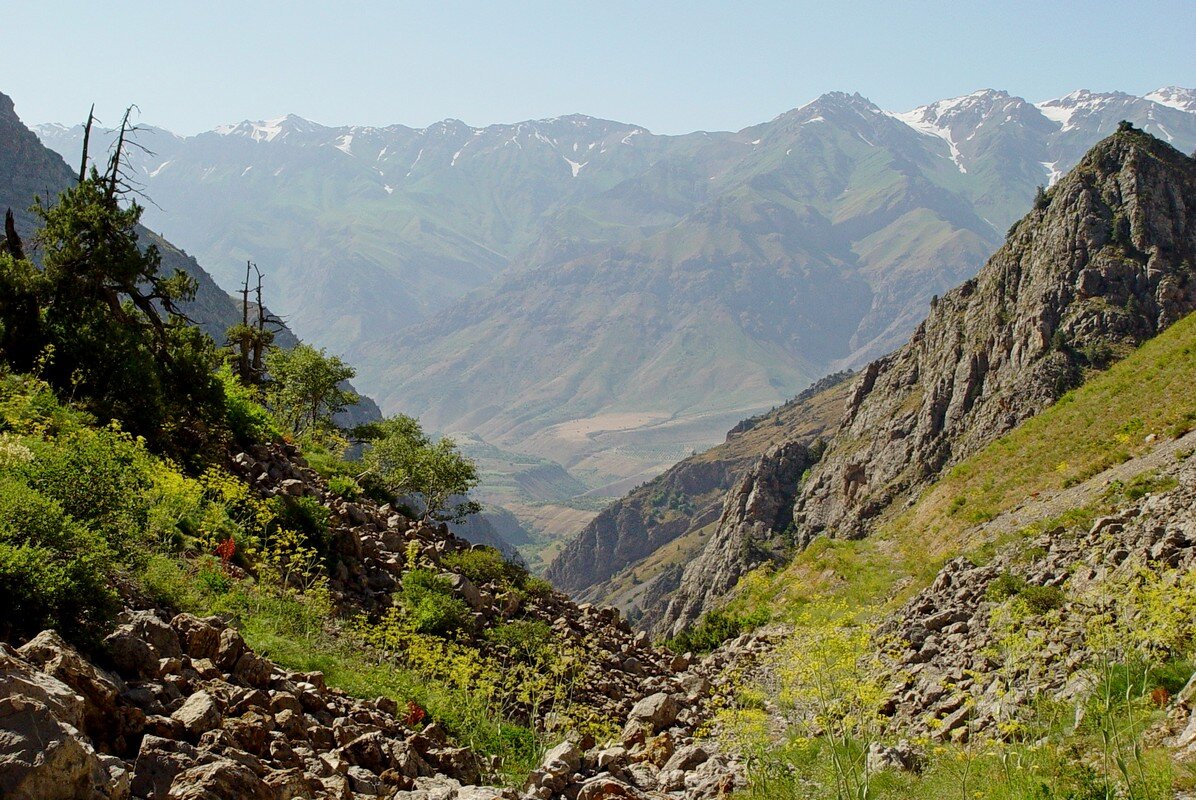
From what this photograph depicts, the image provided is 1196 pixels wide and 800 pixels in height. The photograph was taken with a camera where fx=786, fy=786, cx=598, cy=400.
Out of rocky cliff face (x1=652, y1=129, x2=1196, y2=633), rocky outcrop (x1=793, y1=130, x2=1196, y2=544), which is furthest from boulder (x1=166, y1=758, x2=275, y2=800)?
rocky outcrop (x1=793, y1=130, x2=1196, y2=544)

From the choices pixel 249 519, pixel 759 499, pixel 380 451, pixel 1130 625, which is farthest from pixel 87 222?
pixel 759 499

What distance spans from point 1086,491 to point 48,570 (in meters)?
30.4

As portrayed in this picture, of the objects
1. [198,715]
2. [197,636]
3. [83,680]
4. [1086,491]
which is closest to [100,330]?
[197,636]

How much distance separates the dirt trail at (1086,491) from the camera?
2625 cm

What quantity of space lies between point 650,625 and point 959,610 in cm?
12032

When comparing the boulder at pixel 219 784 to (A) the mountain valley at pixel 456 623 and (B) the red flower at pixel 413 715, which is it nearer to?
(A) the mountain valley at pixel 456 623

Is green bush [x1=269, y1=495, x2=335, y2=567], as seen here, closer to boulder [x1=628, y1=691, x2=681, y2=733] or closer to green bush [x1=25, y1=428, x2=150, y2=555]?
green bush [x1=25, y1=428, x2=150, y2=555]

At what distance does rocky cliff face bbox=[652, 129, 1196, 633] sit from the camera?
5784 cm

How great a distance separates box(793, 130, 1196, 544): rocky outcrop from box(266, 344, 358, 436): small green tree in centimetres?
3814

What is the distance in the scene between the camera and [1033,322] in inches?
Answer: 2438

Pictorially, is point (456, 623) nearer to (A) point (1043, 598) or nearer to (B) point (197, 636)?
(B) point (197, 636)

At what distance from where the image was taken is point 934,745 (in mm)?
13797

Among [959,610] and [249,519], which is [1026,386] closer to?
[959,610]

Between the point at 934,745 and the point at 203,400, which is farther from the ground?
the point at 203,400
